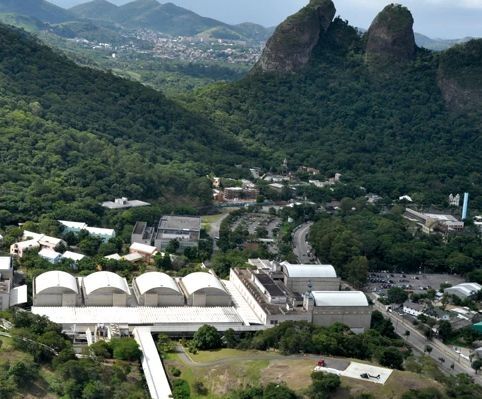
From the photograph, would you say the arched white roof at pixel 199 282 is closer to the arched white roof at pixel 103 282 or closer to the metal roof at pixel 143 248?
the arched white roof at pixel 103 282

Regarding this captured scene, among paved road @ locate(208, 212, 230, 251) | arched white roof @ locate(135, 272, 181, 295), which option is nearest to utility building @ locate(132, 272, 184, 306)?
arched white roof @ locate(135, 272, 181, 295)

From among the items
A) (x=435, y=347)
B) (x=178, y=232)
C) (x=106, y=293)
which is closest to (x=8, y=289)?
(x=106, y=293)

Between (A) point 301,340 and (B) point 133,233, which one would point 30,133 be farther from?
(A) point 301,340

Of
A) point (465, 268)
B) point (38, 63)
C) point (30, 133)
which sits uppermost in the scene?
point (38, 63)

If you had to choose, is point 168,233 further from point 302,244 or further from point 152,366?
point 152,366

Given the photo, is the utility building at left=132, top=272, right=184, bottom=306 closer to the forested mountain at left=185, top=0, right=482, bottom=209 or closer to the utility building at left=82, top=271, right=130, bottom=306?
the utility building at left=82, top=271, right=130, bottom=306

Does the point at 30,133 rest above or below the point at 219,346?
above

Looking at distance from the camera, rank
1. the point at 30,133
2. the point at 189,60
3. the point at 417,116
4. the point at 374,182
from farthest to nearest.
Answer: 1. the point at 189,60
2. the point at 417,116
3. the point at 374,182
4. the point at 30,133

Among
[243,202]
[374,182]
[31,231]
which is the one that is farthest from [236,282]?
[374,182]
